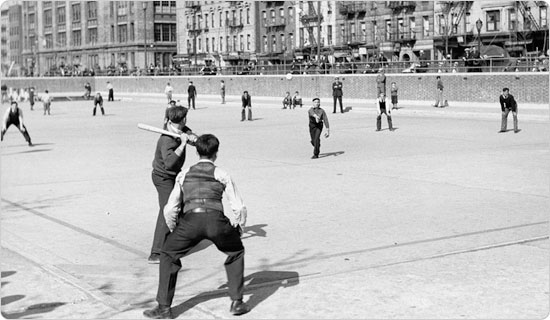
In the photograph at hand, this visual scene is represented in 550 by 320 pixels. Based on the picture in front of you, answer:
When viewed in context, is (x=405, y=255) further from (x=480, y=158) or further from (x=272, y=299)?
(x=480, y=158)

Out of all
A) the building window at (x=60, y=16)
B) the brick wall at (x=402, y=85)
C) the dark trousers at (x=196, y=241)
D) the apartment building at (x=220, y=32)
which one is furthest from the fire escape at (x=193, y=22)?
the dark trousers at (x=196, y=241)

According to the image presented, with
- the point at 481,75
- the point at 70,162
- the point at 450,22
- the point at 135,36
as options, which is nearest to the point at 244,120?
the point at 481,75

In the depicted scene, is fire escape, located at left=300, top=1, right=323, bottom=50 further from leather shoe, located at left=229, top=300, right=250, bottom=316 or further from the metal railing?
leather shoe, located at left=229, top=300, right=250, bottom=316

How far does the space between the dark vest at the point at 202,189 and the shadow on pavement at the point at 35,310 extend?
141 cm

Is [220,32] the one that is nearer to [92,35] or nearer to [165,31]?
[165,31]

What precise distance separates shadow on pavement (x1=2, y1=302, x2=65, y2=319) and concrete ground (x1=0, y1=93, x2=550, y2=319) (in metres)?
0.02

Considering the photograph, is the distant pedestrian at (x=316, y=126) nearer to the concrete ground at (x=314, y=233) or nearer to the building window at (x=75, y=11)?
the concrete ground at (x=314, y=233)

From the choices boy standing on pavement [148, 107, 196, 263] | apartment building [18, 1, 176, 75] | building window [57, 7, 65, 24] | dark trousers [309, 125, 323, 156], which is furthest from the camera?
building window [57, 7, 65, 24]

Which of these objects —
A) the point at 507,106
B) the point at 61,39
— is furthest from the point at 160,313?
the point at 61,39

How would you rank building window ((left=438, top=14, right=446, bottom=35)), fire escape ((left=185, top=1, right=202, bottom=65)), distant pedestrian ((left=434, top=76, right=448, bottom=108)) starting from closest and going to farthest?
1. distant pedestrian ((left=434, top=76, right=448, bottom=108))
2. building window ((left=438, top=14, right=446, bottom=35))
3. fire escape ((left=185, top=1, right=202, bottom=65))

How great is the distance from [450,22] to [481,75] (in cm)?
1870

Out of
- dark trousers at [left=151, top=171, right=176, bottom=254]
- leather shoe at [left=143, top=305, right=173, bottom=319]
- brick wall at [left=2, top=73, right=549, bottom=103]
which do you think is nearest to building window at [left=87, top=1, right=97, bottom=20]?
brick wall at [left=2, top=73, right=549, bottom=103]

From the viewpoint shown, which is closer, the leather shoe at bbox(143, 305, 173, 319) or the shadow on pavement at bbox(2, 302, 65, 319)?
the leather shoe at bbox(143, 305, 173, 319)

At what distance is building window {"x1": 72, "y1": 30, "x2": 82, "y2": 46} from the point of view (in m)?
120
